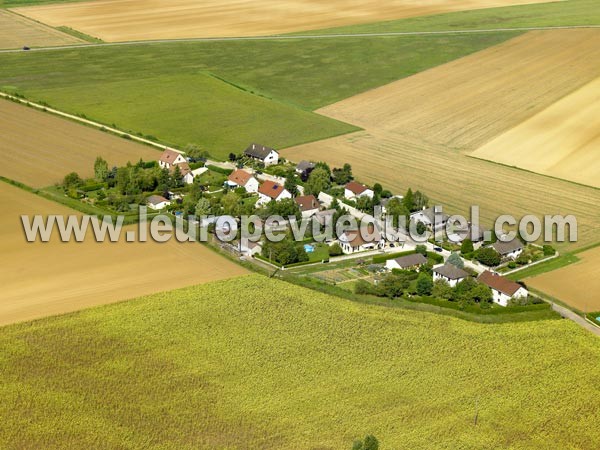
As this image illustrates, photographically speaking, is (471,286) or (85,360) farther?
(471,286)

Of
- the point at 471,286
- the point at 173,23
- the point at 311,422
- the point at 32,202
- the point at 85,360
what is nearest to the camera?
the point at 311,422

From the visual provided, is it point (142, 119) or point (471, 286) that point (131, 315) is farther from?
point (142, 119)

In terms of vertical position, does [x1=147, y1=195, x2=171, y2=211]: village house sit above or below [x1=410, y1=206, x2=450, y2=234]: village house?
above

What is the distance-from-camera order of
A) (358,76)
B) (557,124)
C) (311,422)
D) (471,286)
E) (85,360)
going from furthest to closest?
1. (358,76)
2. (557,124)
3. (471,286)
4. (85,360)
5. (311,422)

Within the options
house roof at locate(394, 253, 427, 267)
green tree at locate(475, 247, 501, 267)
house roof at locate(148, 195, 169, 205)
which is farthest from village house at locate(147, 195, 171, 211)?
green tree at locate(475, 247, 501, 267)

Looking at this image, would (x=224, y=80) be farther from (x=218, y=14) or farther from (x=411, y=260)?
→ (x=411, y=260)

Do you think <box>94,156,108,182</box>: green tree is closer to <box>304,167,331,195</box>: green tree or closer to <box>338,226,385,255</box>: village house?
<box>304,167,331,195</box>: green tree

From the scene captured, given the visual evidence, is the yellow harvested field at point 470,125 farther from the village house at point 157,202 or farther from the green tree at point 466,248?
the village house at point 157,202

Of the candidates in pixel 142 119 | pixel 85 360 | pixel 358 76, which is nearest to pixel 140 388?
pixel 85 360
